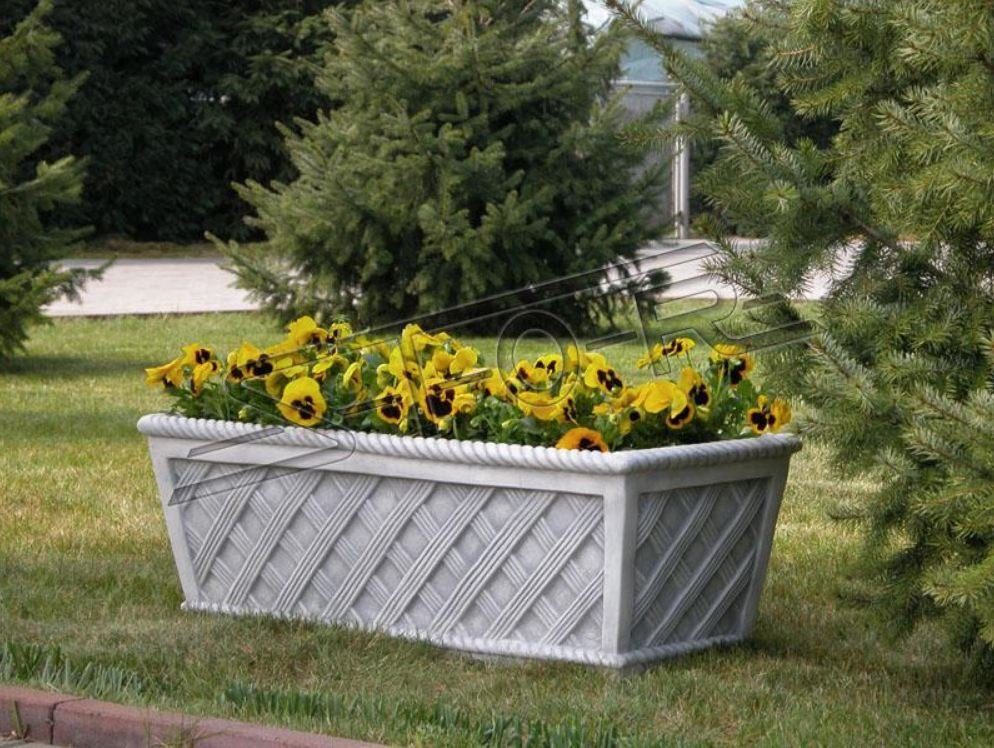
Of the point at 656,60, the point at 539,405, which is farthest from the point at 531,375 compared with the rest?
the point at 656,60

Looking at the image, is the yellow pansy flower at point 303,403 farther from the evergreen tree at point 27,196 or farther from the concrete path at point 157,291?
the concrete path at point 157,291

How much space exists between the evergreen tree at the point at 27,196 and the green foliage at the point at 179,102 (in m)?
16.8

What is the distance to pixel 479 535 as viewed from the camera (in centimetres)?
453

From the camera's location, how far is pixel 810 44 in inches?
174

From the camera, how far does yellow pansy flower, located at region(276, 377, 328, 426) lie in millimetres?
4816

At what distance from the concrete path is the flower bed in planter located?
9075mm

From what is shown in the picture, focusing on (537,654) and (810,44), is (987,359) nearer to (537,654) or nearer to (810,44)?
(810,44)

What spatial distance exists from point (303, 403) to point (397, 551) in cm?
52

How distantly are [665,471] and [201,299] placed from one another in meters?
14.6

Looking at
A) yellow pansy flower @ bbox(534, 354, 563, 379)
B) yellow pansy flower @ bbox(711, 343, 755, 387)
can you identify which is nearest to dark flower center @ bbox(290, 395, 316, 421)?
yellow pansy flower @ bbox(534, 354, 563, 379)

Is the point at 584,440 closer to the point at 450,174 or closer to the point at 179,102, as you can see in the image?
the point at 450,174

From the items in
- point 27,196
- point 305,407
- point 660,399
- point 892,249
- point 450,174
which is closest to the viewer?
point 892,249

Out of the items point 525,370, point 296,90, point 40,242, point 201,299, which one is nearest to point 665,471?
point 525,370

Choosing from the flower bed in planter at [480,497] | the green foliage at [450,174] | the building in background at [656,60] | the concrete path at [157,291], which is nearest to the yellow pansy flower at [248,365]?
the flower bed in planter at [480,497]
